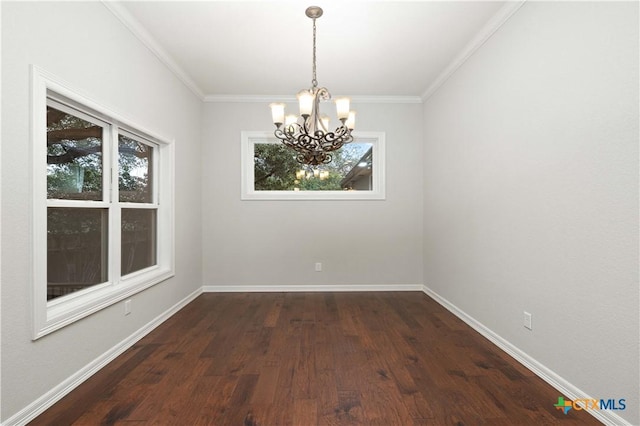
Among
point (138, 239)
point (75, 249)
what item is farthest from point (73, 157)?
point (138, 239)

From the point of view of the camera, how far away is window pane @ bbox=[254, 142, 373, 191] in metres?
4.66

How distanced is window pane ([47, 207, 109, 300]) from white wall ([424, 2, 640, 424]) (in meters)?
3.30

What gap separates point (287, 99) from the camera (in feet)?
14.5

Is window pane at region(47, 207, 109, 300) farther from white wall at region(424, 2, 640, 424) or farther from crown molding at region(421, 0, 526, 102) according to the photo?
crown molding at region(421, 0, 526, 102)

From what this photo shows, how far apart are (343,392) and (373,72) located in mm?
3347

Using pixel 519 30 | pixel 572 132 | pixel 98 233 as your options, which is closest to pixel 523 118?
pixel 572 132

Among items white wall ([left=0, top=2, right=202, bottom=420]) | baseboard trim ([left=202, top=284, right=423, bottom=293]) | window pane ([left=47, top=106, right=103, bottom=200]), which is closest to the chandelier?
white wall ([left=0, top=2, right=202, bottom=420])

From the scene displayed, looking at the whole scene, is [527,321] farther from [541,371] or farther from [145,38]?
[145,38]

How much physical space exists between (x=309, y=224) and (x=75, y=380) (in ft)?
9.97

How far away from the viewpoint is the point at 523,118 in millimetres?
2383

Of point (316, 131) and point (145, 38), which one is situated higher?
point (145, 38)

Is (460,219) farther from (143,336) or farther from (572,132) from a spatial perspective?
(143,336)

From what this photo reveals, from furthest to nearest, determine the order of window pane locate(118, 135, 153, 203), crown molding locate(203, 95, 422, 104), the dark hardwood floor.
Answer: crown molding locate(203, 95, 422, 104)
window pane locate(118, 135, 153, 203)
the dark hardwood floor

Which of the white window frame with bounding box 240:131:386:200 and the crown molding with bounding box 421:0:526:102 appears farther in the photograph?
the white window frame with bounding box 240:131:386:200
